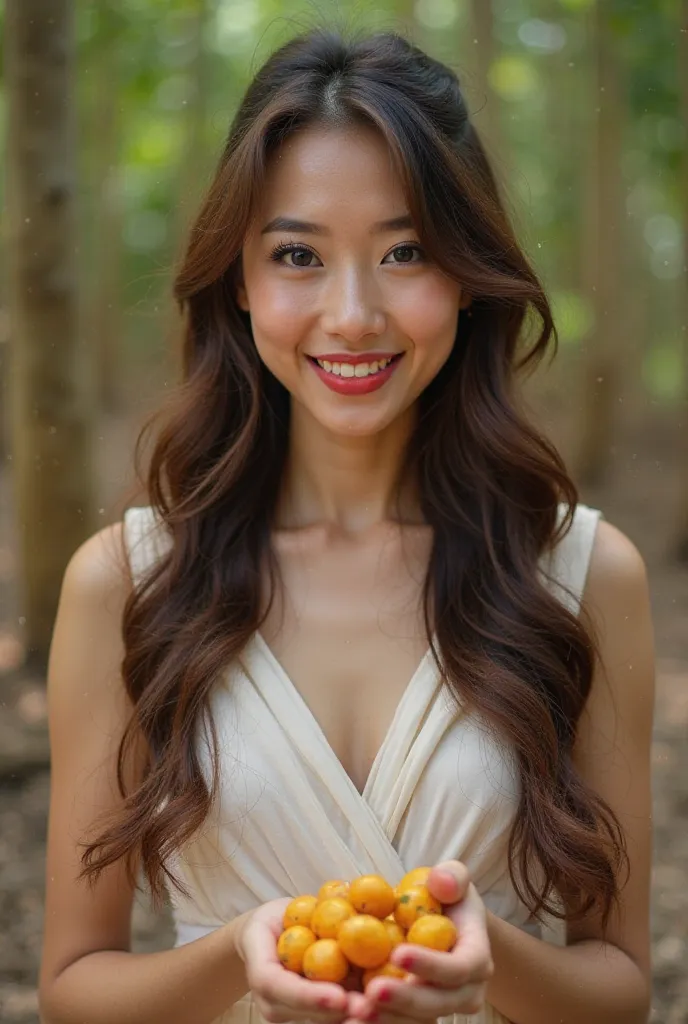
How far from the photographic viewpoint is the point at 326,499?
2.68 metres

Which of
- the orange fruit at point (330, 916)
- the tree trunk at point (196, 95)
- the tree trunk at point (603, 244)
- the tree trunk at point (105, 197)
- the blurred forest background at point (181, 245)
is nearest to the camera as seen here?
the orange fruit at point (330, 916)

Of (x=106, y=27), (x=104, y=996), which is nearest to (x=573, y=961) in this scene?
(x=104, y=996)

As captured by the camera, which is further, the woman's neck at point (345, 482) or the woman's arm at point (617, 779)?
the woman's neck at point (345, 482)

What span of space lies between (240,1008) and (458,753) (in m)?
0.60

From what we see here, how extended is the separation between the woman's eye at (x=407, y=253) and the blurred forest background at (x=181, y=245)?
48 centimetres

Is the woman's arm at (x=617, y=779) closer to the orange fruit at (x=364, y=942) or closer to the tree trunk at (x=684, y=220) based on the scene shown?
the orange fruit at (x=364, y=942)

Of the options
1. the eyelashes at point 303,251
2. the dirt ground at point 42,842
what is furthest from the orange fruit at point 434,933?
the dirt ground at point 42,842

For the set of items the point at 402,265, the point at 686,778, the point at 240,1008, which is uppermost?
the point at 402,265

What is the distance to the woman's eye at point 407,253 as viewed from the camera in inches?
90.7

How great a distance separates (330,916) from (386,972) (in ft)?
0.35

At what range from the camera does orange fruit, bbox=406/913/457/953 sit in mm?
1762

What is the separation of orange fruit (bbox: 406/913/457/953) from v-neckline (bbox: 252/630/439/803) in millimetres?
553

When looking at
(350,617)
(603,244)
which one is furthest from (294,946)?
(603,244)

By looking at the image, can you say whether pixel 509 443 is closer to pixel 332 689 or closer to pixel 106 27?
pixel 332 689
